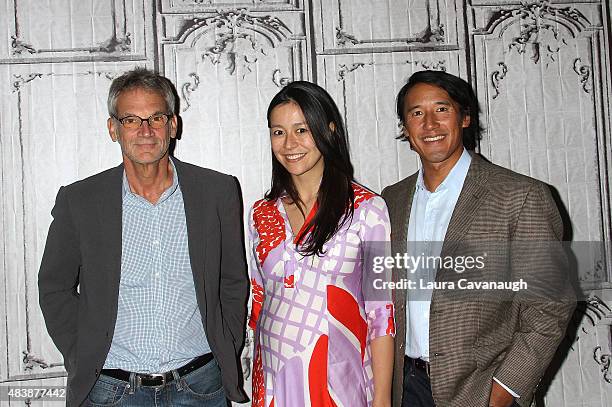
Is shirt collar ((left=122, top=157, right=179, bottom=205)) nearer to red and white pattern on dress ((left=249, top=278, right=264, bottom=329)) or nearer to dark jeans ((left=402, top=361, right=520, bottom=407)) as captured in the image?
red and white pattern on dress ((left=249, top=278, right=264, bottom=329))

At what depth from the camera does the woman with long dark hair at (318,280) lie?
1.89 m

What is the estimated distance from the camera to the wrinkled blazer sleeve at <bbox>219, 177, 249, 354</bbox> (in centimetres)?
225

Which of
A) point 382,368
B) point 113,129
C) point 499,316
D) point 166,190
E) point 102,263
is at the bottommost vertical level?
point 382,368

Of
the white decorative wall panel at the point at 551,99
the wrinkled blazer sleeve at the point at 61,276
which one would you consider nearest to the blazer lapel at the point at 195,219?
the wrinkled blazer sleeve at the point at 61,276

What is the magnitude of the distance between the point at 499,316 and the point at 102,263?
136cm

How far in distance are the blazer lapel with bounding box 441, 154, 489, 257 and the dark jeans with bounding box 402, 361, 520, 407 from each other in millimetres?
415

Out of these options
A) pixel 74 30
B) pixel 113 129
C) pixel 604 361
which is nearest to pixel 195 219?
pixel 113 129

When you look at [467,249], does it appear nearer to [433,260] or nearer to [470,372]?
[433,260]

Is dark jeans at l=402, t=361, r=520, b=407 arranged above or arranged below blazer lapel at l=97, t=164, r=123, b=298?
below

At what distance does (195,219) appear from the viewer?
2115 mm

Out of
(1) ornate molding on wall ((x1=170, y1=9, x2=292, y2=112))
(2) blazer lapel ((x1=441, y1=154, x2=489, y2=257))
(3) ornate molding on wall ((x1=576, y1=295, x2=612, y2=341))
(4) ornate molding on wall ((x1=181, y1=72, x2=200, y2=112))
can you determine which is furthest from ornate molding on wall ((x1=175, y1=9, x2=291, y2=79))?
(3) ornate molding on wall ((x1=576, y1=295, x2=612, y2=341))

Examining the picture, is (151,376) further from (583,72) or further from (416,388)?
(583,72)

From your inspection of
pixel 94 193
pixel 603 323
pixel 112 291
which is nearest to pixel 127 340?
pixel 112 291

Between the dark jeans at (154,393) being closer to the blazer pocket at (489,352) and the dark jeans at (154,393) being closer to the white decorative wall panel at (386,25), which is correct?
the blazer pocket at (489,352)
